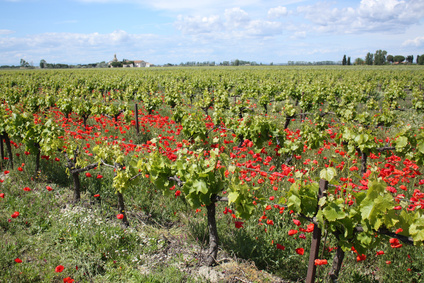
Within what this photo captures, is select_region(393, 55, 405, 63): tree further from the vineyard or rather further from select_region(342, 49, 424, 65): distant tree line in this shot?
the vineyard

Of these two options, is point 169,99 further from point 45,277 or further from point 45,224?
point 45,277

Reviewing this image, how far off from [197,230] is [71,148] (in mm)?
2687

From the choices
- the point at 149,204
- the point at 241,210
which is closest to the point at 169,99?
the point at 149,204

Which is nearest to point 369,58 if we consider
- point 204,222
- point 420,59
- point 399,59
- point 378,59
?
point 378,59

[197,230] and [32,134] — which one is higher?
[32,134]

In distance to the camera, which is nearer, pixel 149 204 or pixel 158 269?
pixel 158 269

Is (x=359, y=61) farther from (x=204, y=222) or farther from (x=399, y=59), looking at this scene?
(x=204, y=222)

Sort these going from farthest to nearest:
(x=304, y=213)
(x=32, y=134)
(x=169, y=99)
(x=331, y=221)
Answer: (x=169, y=99) → (x=32, y=134) → (x=304, y=213) → (x=331, y=221)

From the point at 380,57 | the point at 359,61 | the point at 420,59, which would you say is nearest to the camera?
the point at 420,59

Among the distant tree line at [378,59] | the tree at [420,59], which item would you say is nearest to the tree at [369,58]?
the distant tree line at [378,59]

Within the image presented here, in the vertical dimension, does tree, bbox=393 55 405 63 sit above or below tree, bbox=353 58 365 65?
above

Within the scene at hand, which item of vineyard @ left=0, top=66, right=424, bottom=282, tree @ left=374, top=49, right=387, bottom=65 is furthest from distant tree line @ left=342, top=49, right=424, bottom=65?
vineyard @ left=0, top=66, right=424, bottom=282

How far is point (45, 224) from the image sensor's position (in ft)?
14.2

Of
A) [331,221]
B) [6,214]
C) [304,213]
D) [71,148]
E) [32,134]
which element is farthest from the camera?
[32,134]
